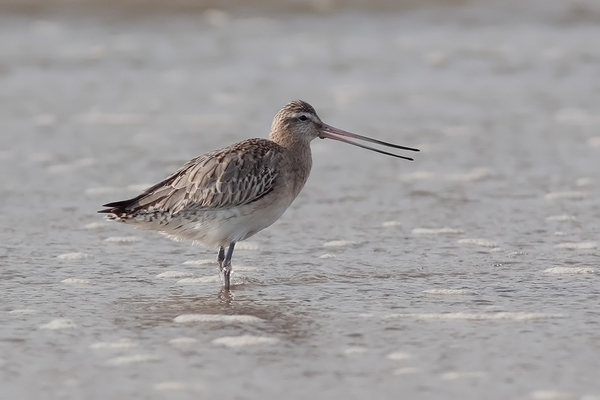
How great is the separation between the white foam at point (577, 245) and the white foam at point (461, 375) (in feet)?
7.90

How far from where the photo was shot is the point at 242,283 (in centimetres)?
663

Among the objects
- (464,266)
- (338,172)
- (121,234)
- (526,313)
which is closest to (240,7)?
(338,172)

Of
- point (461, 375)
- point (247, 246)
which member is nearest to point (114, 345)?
point (461, 375)

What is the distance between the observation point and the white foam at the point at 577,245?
712 cm

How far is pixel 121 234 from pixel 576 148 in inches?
163

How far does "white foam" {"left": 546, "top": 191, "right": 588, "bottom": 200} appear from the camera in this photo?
27.3ft

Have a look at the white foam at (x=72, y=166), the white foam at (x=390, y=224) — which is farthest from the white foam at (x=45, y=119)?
the white foam at (x=390, y=224)

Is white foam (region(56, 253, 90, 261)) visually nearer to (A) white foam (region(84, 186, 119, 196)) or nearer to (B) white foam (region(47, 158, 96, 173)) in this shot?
(A) white foam (region(84, 186, 119, 196))

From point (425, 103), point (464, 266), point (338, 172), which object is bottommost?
point (464, 266)

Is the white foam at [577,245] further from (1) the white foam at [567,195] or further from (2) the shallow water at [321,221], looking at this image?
(1) the white foam at [567,195]

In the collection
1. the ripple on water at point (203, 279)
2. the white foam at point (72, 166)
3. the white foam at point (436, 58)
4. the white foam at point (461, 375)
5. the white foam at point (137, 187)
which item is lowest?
the white foam at point (461, 375)

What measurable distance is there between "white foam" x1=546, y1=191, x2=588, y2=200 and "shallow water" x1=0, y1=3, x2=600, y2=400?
0.03m

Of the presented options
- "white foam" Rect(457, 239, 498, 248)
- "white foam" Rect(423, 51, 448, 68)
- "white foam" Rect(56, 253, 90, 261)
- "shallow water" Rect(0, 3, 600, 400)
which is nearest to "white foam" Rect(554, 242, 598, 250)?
"shallow water" Rect(0, 3, 600, 400)

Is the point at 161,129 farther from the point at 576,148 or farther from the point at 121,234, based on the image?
the point at 576,148
